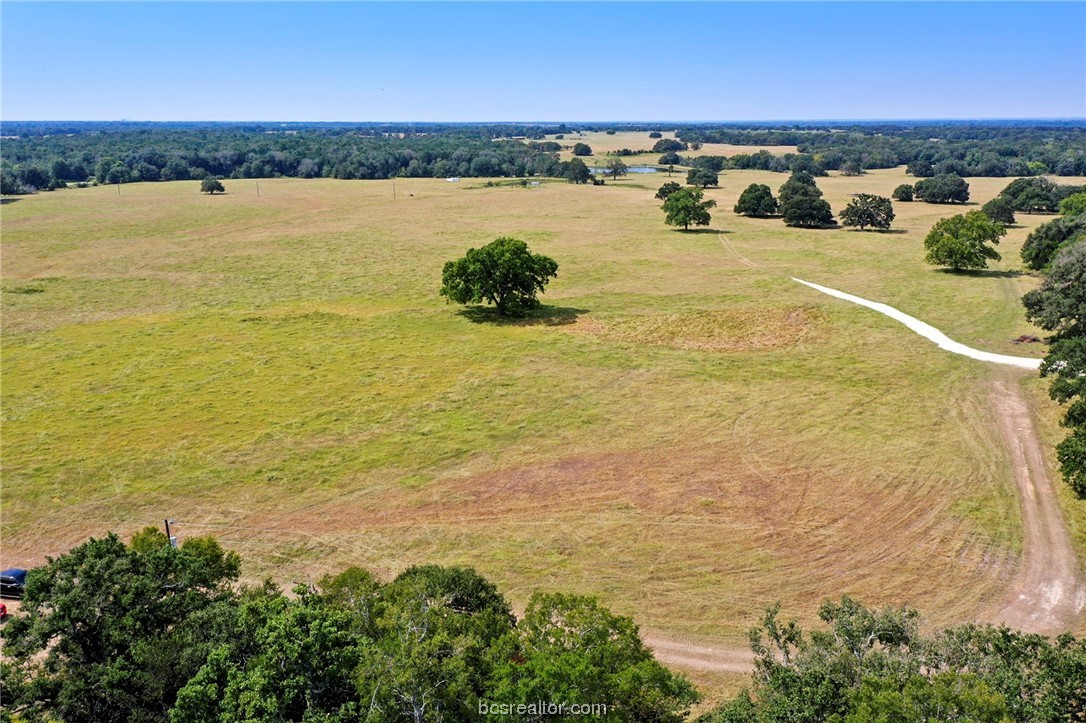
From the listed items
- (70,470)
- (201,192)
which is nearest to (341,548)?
(70,470)

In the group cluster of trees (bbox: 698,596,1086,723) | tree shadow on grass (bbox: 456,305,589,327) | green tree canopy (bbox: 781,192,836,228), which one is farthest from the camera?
green tree canopy (bbox: 781,192,836,228)

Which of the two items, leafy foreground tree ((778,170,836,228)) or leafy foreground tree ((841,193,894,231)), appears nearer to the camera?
leafy foreground tree ((841,193,894,231))

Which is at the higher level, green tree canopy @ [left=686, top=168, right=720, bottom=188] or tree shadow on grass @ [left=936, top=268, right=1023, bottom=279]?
green tree canopy @ [left=686, top=168, right=720, bottom=188]

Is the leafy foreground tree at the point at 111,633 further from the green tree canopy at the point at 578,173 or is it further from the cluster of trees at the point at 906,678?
the green tree canopy at the point at 578,173

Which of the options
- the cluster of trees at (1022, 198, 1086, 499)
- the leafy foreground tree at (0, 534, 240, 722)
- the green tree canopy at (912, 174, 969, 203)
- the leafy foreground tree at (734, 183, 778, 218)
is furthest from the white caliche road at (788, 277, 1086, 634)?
the green tree canopy at (912, 174, 969, 203)

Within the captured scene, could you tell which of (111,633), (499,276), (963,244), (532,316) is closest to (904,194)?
(963,244)

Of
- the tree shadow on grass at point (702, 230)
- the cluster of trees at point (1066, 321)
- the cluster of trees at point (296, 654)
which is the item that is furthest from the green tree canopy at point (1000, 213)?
the cluster of trees at point (296, 654)

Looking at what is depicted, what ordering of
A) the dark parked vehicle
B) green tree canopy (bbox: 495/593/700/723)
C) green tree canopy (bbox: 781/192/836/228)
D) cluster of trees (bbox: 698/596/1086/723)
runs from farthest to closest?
green tree canopy (bbox: 781/192/836/228)
the dark parked vehicle
green tree canopy (bbox: 495/593/700/723)
cluster of trees (bbox: 698/596/1086/723)

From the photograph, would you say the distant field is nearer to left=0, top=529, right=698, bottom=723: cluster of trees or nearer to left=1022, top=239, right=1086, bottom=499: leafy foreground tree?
left=1022, top=239, right=1086, bottom=499: leafy foreground tree
